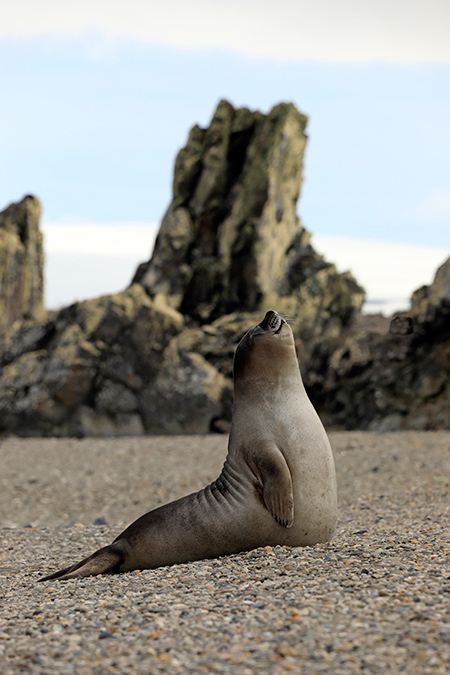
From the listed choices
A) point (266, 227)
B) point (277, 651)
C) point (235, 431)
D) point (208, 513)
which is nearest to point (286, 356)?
point (235, 431)

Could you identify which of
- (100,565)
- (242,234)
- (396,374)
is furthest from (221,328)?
(100,565)

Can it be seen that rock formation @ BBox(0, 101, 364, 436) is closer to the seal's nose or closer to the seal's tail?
the seal's tail

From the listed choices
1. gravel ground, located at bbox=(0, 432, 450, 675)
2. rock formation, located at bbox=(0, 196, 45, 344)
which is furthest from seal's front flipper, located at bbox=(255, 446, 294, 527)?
rock formation, located at bbox=(0, 196, 45, 344)

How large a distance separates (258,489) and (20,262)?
38.3 m

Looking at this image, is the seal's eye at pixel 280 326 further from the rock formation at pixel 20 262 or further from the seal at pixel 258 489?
the rock formation at pixel 20 262

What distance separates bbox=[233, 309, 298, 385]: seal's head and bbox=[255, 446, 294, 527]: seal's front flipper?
2.72 ft

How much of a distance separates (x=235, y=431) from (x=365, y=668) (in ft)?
11.1

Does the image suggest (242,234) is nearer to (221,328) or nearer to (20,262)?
(221,328)

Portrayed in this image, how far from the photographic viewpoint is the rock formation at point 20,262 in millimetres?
41750

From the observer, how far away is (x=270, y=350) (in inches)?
280

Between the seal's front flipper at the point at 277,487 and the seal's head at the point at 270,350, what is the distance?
0.83 metres

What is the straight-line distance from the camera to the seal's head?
7117 mm

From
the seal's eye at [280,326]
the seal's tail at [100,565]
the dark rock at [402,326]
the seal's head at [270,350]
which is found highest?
the dark rock at [402,326]

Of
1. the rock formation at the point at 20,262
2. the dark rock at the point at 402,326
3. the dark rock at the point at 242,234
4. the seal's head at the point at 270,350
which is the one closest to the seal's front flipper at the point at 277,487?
the seal's head at the point at 270,350
